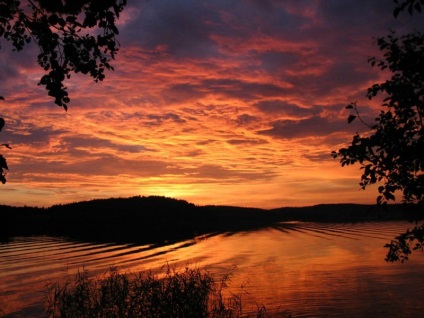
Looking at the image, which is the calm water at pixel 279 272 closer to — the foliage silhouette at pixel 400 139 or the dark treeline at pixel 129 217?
the foliage silhouette at pixel 400 139

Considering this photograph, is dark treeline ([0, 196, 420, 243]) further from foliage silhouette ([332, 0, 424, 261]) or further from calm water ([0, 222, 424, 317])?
foliage silhouette ([332, 0, 424, 261])

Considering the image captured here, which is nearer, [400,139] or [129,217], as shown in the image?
[400,139]

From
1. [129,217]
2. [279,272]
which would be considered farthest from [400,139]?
[129,217]

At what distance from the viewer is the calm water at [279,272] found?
2117 centimetres

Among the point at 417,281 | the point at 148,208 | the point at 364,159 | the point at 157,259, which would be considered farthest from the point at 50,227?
the point at 364,159

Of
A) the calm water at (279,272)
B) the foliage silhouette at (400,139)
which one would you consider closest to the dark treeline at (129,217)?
the calm water at (279,272)

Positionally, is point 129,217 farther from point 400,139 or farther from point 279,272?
point 400,139

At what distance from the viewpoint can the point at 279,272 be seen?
32344 millimetres

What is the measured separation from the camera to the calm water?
21.2 metres

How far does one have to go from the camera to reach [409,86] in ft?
34.7

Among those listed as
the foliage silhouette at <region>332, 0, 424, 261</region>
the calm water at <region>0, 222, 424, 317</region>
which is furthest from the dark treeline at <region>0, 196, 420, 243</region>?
the foliage silhouette at <region>332, 0, 424, 261</region>

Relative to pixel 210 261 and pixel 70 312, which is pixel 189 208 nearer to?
pixel 210 261

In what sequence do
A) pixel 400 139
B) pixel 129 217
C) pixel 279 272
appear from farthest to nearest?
pixel 129 217, pixel 279 272, pixel 400 139

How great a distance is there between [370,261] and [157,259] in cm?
2046
